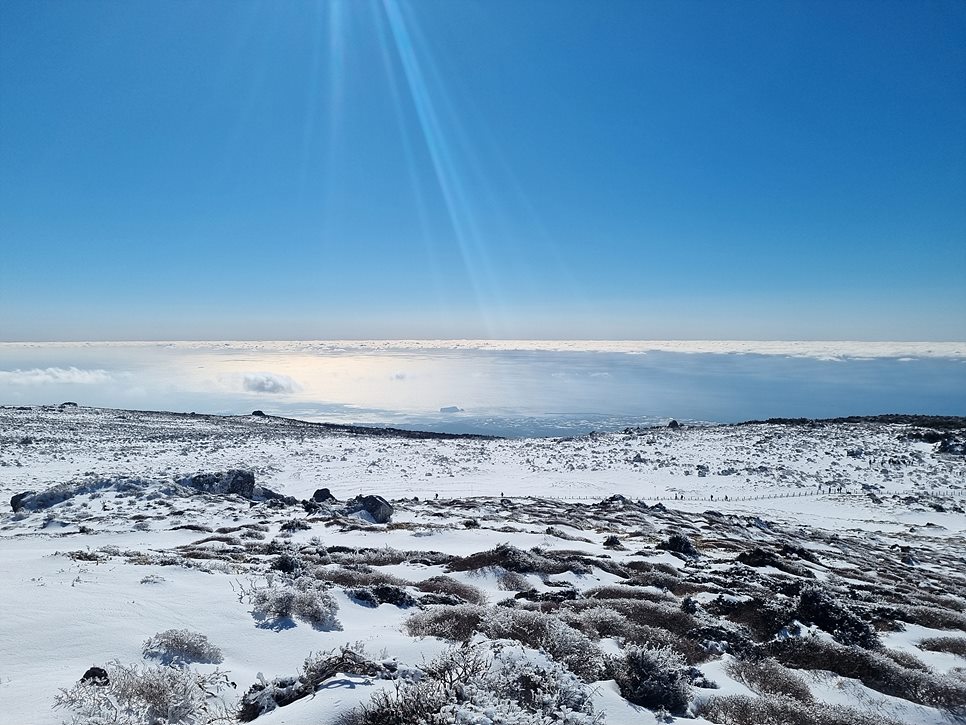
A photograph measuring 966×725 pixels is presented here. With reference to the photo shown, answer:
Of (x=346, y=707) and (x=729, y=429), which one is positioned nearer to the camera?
(x=346, y=707)

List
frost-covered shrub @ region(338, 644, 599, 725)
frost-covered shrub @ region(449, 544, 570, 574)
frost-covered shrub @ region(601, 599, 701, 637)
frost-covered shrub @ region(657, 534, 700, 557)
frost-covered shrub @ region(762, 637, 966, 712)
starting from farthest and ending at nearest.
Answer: frost-covered shrub @ region(657, 534, 700, 557) < frost-covered shrub @ region(449, 544, 570, 574) < frost-covered shrub @ region(601, 599, 701, 637) < frost-covered shrub @ region(762, 637, 966, 712) < frost-covered shrub @ region(338, 644, 599, 725)

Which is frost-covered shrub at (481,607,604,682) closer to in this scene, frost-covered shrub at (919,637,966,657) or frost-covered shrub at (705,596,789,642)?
frost-covered shrub at (705,596,789,642)

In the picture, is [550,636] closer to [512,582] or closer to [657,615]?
[657,615]

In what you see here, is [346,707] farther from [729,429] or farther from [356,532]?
[729,429]

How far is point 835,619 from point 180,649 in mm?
8963

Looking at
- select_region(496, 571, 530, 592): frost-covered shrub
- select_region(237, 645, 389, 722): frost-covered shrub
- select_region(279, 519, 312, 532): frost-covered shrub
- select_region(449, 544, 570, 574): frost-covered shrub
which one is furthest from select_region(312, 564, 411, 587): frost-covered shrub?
select_region(279, 519, 312, 532): frost-covered shrub

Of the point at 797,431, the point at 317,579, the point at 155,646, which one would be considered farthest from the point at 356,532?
the point at 797,431

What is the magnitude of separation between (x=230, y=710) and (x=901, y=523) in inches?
1085

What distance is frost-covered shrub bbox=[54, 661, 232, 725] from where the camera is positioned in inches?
A: 165

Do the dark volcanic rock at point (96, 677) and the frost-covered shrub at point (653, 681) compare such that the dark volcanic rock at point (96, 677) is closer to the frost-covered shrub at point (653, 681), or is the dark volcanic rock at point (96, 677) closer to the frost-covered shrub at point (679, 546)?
the frost-covered shrub at point (653, 681)

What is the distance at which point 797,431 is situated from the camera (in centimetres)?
4681

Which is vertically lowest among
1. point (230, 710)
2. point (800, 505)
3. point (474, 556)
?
point (800, 505)

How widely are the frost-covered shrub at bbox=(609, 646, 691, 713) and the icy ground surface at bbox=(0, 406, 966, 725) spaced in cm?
16

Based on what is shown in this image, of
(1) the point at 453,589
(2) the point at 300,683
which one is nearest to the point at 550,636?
(2) the point at 300,683
